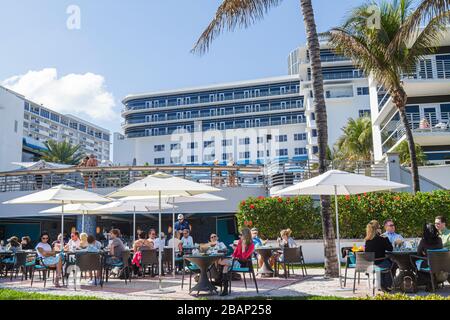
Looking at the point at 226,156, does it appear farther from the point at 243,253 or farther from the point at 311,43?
the point at 243,253

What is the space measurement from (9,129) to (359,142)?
3578 cm

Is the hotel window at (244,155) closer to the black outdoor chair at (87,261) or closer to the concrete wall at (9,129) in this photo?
the concrete wall at (9,129)

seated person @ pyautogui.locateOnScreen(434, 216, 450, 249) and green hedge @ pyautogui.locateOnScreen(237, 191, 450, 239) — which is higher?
green hedge @ pyautogui.locateOnScreen(237, 191, 450, 239)

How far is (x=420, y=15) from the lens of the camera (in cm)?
1495

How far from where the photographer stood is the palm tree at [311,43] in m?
12.3

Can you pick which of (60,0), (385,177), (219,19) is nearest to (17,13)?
(60,0)

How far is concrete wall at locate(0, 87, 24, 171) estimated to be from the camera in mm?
49344

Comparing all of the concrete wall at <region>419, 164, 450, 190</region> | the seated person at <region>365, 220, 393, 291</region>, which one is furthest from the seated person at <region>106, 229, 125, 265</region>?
the concrete wall at <region>419, 164, 450, 190</region>

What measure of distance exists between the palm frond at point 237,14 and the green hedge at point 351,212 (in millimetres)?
6173

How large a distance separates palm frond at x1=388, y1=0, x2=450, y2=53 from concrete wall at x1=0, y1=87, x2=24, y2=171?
42.9 m

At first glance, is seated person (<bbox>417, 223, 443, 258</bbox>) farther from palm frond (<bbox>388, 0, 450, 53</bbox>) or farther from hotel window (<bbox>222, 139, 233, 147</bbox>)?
hotel window (<bbox>222, 139, 233, 147</bbox>)

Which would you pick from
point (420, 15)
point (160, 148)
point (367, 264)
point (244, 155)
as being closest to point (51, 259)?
point (367, 264)

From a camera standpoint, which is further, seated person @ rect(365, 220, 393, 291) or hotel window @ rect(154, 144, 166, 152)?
hotel window @ rect(154, 144, 166, 152)
